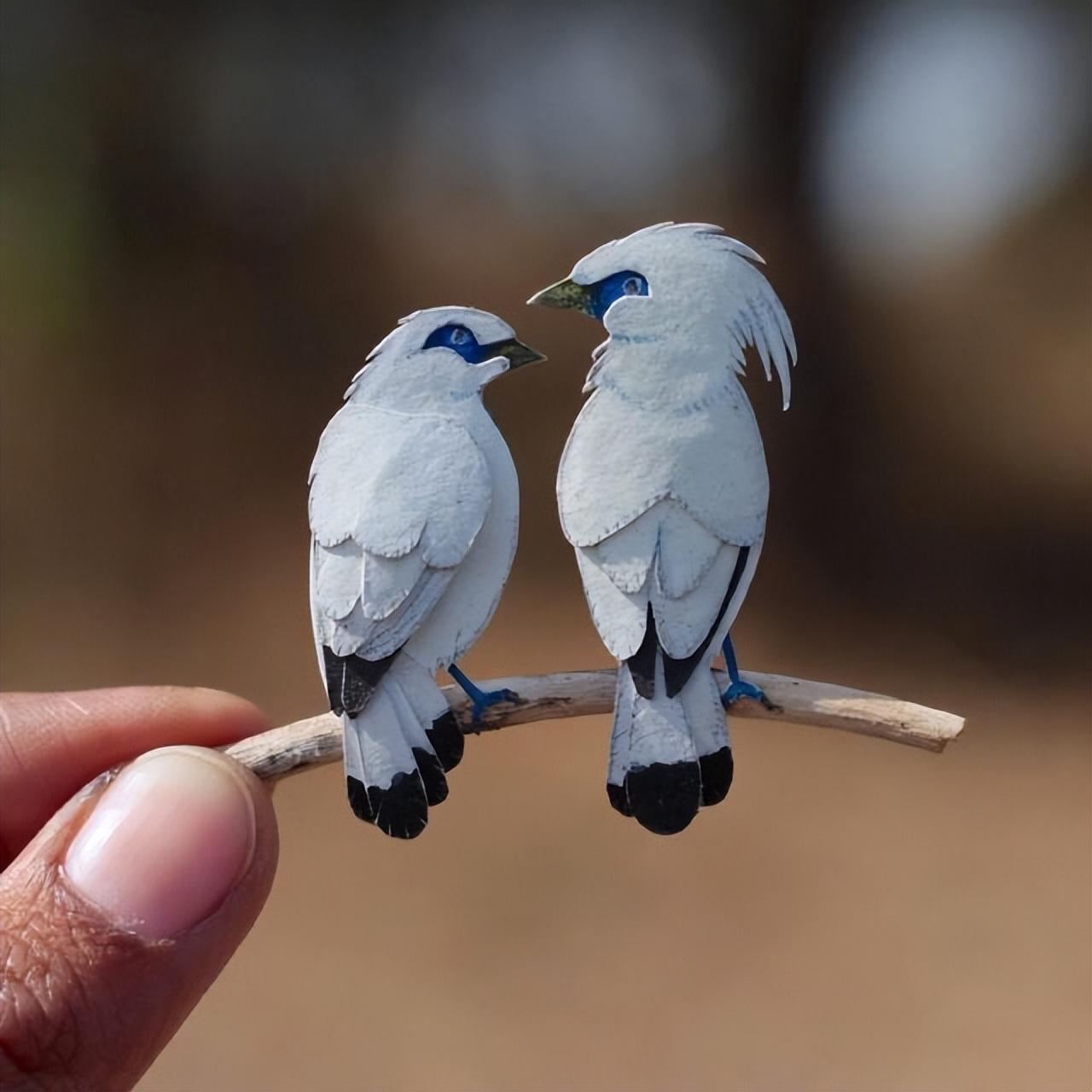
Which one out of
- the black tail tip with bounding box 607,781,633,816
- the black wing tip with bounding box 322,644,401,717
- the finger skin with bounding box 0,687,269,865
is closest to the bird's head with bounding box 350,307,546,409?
the black wing tip with bounding box 322,644,401,717

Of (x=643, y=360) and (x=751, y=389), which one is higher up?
(x=643, y=360)

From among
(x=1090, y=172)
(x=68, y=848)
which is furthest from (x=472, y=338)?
(x=1090, y=172)

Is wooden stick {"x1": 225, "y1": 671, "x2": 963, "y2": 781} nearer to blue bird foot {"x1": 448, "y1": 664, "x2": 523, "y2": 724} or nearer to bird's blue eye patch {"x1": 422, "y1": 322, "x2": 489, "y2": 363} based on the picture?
blue bird foot {"x1": 448, "y1": 664, "x2": 523, "y2": 724}

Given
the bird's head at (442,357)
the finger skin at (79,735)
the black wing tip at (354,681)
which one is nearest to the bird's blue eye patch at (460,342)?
the bird's head at (442,357)

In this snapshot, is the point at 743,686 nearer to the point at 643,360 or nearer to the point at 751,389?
the point at 643,360

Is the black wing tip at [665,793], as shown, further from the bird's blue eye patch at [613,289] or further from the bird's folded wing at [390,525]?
the bird's blue eye patch at [613,289]

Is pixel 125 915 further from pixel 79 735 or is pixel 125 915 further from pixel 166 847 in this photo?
pixel 79 735

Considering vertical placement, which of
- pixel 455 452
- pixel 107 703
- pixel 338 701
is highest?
pixel 455 452
